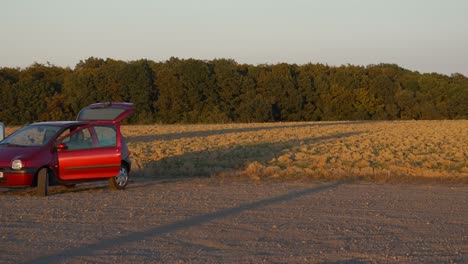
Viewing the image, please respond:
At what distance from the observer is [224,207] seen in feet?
40.1

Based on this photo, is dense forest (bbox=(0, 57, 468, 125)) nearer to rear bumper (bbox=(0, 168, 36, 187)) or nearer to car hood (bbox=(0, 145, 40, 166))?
car hood (bbox=(0, 145, 40, 166))

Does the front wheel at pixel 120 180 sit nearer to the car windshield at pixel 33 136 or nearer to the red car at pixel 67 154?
the red car at pixel 67 154

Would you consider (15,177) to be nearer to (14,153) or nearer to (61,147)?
(14,153)

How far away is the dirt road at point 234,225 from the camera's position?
8.23 metres

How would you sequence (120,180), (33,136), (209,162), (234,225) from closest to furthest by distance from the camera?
(234,225) < (33,136) < (120,180) < (209,162)

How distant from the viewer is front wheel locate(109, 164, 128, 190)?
15.1 metres

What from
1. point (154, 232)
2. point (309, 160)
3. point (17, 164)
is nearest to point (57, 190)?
point (17, 164)

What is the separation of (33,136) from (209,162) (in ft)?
25.8

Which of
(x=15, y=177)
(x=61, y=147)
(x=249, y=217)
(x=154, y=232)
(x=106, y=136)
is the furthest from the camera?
(x=106, y=136)

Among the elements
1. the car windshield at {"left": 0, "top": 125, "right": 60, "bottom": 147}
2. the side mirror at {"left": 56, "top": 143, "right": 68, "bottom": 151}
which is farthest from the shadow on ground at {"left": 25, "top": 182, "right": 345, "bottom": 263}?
the car windshield at {"left": 0, "top": 125, "right": 60, "bottom": 147}

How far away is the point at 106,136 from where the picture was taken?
14.9 meters

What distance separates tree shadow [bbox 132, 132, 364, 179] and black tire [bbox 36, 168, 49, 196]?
5046 mm

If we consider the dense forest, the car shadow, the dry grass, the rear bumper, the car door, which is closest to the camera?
the rear bumper

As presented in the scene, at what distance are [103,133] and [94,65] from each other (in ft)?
211
